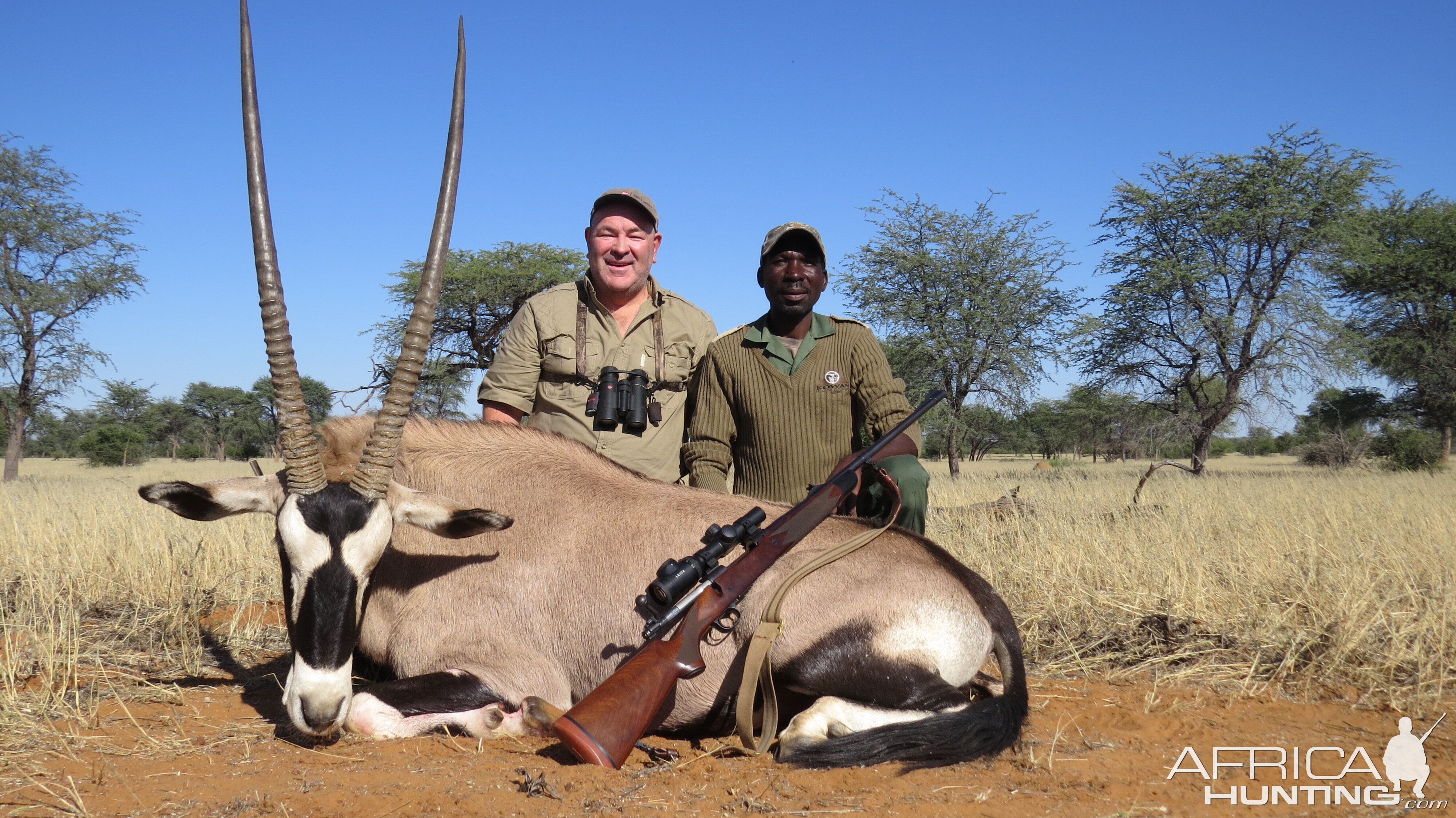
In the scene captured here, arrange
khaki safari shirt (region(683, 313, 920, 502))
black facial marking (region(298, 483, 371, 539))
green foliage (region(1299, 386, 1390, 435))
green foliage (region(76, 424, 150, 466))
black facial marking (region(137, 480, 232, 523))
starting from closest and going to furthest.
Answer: black facial marking (region(298, 483, 371, 539))
black facial marking (region(137, 480, 232, 523))
khaki safari shirt (region(683, 313, 920, 502))
green foliage (region(1299, 386, 1390, 435))
green foliage (region(76, 424, 150, 466))

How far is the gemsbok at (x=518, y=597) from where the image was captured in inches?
125

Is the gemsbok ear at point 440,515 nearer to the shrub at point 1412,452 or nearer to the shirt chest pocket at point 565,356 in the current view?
the shirt chest pocket at point 565,356

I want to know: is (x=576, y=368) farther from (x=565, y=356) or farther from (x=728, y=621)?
(x=728, y=621)

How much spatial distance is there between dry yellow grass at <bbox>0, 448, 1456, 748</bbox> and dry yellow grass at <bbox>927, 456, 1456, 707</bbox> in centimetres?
2

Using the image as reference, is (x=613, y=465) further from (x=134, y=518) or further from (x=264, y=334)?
(x=134, y=518)

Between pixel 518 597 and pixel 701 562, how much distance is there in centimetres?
87

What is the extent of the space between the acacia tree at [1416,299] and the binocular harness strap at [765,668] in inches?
1020

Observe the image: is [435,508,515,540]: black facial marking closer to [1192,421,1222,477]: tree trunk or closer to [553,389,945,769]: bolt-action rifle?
[553,389,945,769]: bolt-action rifle

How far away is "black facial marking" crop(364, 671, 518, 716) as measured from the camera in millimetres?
3391

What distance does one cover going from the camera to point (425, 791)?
9.36 feet

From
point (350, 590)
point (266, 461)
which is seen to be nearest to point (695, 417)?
point (350, 590)

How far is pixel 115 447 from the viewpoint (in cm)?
3422

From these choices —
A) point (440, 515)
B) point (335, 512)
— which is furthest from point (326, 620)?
point (440, 515)

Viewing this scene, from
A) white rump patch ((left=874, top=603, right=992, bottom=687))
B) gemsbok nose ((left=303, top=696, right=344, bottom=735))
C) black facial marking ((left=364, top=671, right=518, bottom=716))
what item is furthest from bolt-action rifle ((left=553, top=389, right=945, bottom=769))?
gemsbok nose ((left=303, top=696, right=344, bottom=735))
